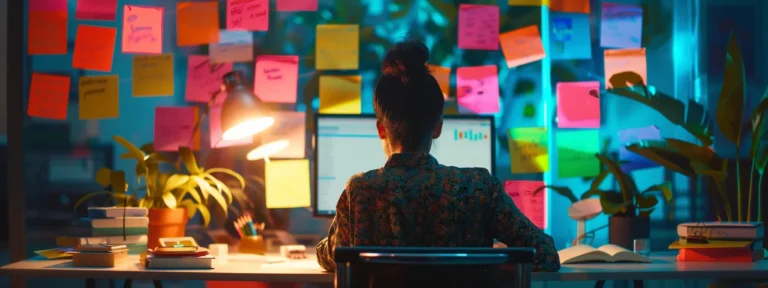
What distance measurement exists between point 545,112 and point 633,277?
2.90 feet

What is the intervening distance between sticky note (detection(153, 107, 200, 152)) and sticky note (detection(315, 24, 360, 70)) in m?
0.45

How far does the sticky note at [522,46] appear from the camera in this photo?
2602 mm

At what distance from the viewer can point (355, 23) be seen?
2.61 m

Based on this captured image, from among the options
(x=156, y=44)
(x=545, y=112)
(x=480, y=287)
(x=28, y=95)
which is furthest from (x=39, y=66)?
(x=480, y=287)

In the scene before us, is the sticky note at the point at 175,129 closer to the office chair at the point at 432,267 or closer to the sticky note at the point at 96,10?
the sticky note at the point at 96,10

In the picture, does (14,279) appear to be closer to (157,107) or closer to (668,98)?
(157,107)

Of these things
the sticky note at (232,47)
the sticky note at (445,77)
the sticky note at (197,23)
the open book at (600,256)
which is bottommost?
the open book at (600,256)

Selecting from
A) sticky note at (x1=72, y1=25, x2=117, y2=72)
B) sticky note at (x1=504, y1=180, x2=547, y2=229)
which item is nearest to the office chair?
sticky note at (x1=504, y1=180, x2=547, y2=229)

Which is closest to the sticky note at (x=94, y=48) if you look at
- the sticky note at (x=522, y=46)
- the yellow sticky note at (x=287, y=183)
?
the yellow sticky note at (x=287, y=183)

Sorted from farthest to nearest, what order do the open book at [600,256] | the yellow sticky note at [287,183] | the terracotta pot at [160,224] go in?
the yellow sticky note at [287,183] → the terracotta pot at [160,224] → the open book at [600,256]

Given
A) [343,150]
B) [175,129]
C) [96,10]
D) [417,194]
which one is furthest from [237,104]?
[417,194]

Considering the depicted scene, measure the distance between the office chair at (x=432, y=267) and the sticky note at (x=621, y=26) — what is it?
4.72ft

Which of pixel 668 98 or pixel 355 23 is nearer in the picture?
pixel 668 98

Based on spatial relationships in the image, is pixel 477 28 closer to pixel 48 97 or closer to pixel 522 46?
pixel 522 46
